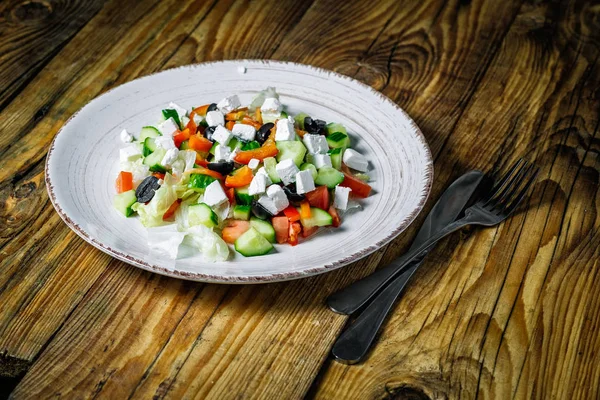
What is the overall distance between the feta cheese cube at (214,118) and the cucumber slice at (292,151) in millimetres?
234

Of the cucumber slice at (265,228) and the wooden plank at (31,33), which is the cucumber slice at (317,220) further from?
the wooden plank at (31,33)

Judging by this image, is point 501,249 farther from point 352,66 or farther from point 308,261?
point 352,66

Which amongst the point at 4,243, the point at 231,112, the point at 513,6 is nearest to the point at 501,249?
the point at 231,112

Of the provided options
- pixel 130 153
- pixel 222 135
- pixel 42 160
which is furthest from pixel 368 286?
pixel 42 160

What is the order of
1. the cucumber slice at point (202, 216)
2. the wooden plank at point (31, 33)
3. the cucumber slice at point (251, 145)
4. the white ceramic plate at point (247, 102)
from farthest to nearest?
the wooden plank at point (31, 33) < the cucumber slice at point (251, 145) < the cucumber slice at point (202, 216) < the white ceramic plate at point (247, 102)

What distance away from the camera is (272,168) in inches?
94.2

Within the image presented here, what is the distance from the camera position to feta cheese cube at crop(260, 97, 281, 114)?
2.64 m

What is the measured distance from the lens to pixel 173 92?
288 centimetres

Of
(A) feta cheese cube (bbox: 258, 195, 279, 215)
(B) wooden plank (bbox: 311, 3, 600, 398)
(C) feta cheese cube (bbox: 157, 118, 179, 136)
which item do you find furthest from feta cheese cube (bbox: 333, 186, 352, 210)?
(C) feta cheese cube (bbox: 157, 118, 179, 136)

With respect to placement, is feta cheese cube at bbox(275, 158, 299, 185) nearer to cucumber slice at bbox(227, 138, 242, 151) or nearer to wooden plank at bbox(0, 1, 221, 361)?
cucumber slice at bbox(227, 138, 242, 151)

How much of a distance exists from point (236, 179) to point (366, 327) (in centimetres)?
59

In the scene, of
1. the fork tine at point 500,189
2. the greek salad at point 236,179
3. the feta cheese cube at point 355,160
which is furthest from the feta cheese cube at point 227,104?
the fork tine at point 500,189

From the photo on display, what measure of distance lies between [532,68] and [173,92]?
1.59 metres

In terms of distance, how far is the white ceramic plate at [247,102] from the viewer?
84.7 inches
